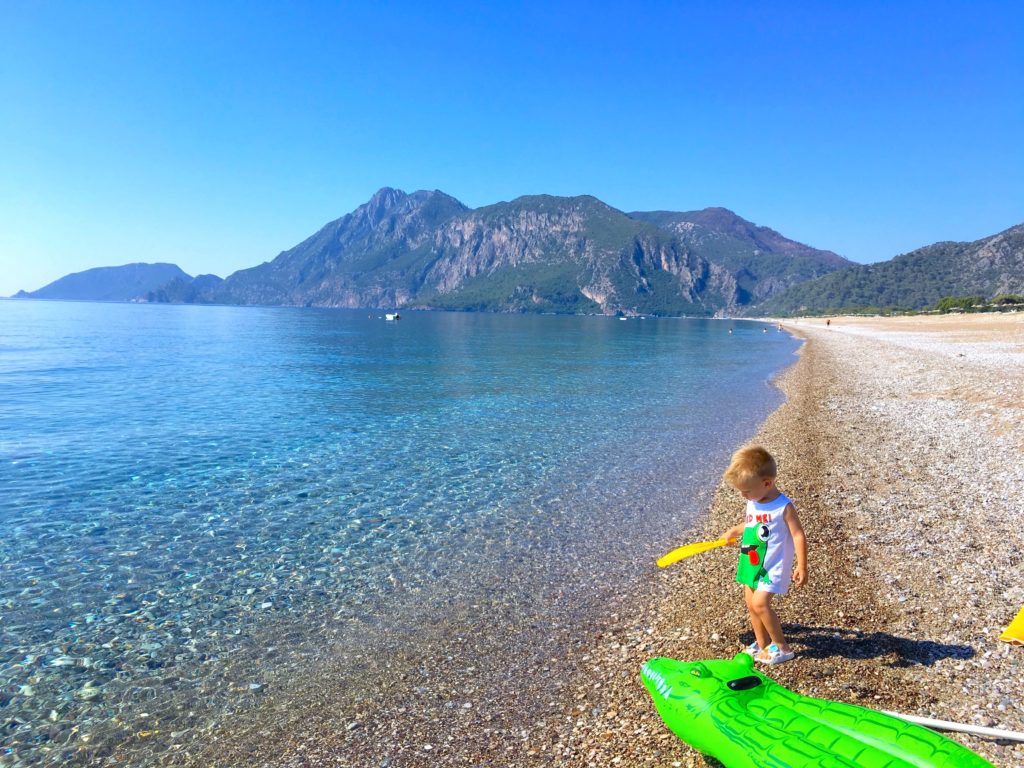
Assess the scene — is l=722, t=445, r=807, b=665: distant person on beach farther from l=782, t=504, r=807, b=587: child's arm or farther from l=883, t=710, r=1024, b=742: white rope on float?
l=883, t=710, r=1024, b=742: white rope on float

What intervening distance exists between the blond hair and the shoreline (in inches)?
91.2

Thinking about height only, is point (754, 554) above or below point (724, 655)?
above

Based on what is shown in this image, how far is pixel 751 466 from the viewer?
20.6 feet

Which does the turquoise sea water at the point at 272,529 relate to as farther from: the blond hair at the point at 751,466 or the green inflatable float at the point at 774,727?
the blond hair at the point at 751,466

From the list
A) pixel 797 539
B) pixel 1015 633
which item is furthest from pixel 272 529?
pixel 1015 633

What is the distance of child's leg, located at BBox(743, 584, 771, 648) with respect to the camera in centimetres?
677

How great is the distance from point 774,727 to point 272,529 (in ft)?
35.2

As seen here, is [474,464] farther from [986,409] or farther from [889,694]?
[986,409]

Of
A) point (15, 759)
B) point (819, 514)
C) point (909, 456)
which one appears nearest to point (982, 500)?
point (819, 514)

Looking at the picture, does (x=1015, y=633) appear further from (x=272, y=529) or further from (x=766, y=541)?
(x=272, y=529)

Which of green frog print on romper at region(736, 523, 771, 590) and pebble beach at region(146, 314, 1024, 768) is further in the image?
green frog print on romper at region(736, 523, 771, 590)

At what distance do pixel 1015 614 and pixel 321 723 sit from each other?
865 centimetres

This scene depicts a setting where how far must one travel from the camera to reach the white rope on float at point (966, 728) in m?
5.16

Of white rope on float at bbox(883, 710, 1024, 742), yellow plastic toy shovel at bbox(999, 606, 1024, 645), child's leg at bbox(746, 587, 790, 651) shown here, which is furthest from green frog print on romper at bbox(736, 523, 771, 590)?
yellow plastic toy shovel at bbox(999, 606, 1024, 645)
